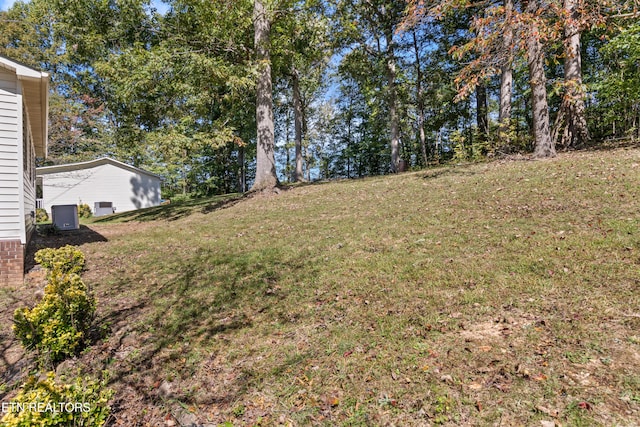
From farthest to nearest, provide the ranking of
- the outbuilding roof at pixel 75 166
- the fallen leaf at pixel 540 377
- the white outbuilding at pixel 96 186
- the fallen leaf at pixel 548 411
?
the white outbuilding at pixel 96 186
the outbuilding roof at pixel 75 166
the fallen leaf at pixel 540 377
the fallen leaf at pixel 548 411

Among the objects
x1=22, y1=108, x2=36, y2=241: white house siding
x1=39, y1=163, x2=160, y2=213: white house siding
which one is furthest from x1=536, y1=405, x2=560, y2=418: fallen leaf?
x1=39, y1=163, x2=160, y2=213: white house siding

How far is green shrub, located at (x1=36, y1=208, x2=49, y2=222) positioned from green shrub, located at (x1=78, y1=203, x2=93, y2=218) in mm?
1805

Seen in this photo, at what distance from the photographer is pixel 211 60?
391 inches

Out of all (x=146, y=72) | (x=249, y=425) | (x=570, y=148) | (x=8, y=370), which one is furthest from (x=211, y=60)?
(x=570, y=148)

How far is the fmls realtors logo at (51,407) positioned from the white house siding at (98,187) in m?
23.3

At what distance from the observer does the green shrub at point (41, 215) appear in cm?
1963

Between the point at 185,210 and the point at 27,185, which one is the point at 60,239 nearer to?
the point at 27,185

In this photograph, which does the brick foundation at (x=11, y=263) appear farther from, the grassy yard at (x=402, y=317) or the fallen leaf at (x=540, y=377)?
the fallen leaf at (x=540, y=377)

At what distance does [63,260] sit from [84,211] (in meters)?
17.9

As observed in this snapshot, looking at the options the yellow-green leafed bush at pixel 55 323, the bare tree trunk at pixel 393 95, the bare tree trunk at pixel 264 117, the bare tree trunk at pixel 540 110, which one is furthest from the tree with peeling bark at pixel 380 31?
the yellow-green leafed bush at pixel 55 323

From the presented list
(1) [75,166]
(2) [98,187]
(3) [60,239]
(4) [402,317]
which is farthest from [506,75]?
(1) [75,166]

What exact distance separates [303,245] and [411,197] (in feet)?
11.4

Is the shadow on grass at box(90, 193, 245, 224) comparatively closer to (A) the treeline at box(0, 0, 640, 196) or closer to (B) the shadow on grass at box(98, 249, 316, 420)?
(A) the treeline at box(0, 0, 640, 196)

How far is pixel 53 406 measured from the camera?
210cm
